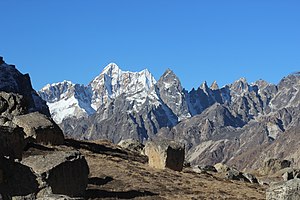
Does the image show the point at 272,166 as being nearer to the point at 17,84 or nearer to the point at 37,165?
the point at 17,84

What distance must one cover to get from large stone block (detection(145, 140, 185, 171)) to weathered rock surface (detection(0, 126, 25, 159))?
17140 mm

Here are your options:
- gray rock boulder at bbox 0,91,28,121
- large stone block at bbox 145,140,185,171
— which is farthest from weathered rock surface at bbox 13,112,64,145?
large stone block at bbox 145,140,185,171

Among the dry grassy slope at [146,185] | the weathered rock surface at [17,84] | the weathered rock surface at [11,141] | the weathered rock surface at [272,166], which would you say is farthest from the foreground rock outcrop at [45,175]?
the weathered rock surface at [272,166]

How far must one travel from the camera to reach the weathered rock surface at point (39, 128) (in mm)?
44500

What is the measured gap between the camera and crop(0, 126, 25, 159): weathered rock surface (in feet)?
94.2

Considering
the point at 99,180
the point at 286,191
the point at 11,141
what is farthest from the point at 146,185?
the point at 286,191

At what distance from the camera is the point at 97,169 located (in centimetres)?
4038

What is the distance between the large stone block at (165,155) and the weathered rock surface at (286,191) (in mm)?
24636

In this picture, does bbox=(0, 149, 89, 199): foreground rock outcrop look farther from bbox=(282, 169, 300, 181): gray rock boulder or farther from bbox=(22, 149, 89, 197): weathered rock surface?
bbox=(282, 169, 300, 181): gray rock boulder

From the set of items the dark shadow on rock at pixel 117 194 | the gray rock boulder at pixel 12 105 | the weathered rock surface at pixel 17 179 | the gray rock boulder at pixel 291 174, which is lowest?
the weathered rock surface at pixel 17 179

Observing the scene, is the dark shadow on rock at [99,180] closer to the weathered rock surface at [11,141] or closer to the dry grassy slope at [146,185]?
the dry grassy slope at [146,185]

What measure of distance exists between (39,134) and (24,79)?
6181 centimetres

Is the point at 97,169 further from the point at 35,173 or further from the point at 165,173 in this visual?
the point at 35,173

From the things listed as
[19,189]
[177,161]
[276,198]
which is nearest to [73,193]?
[19,189]
